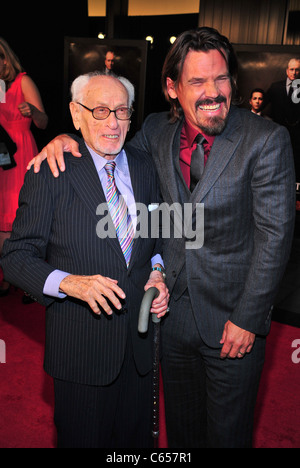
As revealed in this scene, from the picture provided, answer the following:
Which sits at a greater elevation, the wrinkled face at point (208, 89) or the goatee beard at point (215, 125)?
the wrinkled face at point (208, 89)

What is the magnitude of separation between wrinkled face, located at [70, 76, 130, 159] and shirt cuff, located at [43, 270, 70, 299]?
50 cm

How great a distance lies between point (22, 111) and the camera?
4137 mm

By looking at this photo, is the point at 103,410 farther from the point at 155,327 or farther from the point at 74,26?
the point at 74,26

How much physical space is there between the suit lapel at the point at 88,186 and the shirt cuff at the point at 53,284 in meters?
0.21

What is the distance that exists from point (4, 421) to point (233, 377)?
1550mm

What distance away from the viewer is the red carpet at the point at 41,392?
2709 mm

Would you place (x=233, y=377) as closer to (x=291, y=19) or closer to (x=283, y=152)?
(x=283, y=152)

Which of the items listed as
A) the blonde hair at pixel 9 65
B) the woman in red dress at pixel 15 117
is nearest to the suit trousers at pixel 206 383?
the woman in red dress at pixel 15 117

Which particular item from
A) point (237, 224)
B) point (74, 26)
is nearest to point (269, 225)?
point (237, 224)

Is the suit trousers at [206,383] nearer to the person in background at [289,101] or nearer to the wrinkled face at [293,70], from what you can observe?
the person in background at [289,101]

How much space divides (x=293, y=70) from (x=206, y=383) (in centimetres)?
356

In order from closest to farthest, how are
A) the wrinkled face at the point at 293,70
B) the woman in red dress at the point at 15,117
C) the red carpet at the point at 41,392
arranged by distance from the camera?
1. the red carpet at the point at 41,392
2. the woman in red dress at the point at 15,117
3. the wrinkled face at the point at 293,70

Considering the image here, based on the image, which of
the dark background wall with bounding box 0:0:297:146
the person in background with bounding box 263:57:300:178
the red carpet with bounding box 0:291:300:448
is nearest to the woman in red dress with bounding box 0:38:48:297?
the red carpet with bounding box 0:291:300:448

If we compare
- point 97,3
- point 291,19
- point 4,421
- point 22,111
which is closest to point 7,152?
point 22,111
